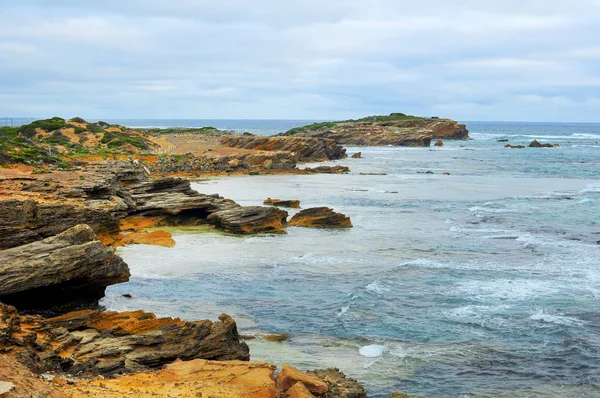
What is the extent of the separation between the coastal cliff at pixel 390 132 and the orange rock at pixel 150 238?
3885 inches

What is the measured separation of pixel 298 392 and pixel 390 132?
469 ft

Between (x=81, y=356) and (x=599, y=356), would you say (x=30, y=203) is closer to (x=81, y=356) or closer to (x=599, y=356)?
(x=81, y=356)

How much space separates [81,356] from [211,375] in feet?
10.3

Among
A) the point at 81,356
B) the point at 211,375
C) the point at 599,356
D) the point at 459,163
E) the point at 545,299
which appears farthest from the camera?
the point at 459,163

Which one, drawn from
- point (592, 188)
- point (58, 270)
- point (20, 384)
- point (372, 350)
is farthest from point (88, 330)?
point (592, 188)

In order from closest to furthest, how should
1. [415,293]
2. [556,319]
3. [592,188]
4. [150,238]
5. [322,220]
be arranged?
[556,319], [415,293], [150,238], [322,220], [592,188]

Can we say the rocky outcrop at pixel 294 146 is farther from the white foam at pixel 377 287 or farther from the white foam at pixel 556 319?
the white foam at pixel 556 319

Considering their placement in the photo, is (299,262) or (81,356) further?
(299,262)

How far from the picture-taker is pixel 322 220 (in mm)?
38750

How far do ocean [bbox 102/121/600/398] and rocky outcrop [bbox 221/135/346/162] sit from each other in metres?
47.0

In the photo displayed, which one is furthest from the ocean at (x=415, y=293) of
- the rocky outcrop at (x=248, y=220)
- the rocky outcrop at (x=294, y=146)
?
the rocky outcrop at (x=294, y=146)

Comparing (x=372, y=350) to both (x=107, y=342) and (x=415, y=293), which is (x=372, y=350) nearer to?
(x=415, y=293)

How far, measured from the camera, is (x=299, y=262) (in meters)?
29.7

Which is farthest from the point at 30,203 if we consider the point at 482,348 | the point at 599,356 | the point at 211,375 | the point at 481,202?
the point at 481,202
